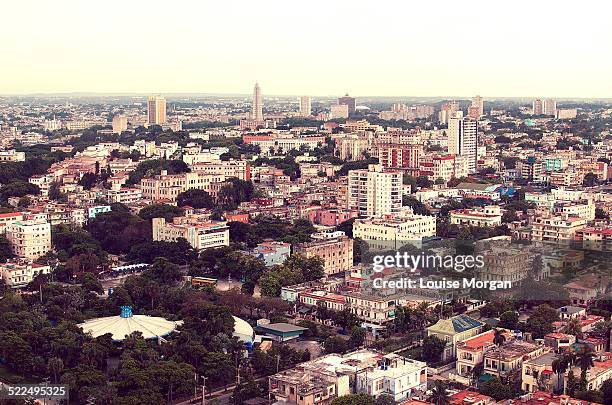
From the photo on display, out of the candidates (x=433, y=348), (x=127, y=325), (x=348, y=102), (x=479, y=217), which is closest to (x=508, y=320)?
(x=433, y=348)

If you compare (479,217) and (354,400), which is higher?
(479,217)

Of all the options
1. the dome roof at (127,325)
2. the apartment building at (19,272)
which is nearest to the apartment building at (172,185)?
the apartment building at (19,272)

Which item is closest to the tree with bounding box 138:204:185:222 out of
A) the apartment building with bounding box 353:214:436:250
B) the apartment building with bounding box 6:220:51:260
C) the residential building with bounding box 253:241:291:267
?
the apartment building with bounding box 6:220:51:260

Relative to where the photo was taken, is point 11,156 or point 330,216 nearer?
point 330,216

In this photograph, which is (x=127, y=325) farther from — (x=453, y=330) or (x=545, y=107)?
(x=545, y=107)

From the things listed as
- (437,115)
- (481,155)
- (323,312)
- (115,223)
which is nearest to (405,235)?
(323,312)

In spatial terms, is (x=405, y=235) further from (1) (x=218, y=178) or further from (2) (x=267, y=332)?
(1) (x=218, y=178)

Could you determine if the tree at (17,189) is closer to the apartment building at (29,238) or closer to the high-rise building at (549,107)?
the apartment building at (29,238)
